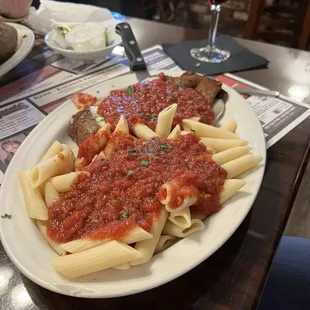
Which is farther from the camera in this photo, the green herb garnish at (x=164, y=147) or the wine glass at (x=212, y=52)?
the wine glass at (x=212, y=52)

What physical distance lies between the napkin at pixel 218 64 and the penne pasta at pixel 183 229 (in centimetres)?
83

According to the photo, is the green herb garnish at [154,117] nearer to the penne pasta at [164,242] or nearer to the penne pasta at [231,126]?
the penne pasta at [231,126]

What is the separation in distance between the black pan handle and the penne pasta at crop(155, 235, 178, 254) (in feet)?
2.43

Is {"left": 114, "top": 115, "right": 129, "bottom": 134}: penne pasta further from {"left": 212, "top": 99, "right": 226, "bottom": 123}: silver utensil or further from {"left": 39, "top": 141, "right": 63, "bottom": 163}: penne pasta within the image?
A: {"left": 212, "top": 99, "right": 226, "bottom": 123}: silver utensil

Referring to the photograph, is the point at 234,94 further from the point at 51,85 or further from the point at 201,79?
the point at 51,85

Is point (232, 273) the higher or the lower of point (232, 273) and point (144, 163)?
the lower

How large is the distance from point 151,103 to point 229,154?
0.30 metres

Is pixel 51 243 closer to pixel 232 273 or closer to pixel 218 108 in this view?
pixel 232 273

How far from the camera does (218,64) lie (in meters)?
1.53

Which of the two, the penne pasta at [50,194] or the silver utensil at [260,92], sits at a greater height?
the penne pasta at [50,194]

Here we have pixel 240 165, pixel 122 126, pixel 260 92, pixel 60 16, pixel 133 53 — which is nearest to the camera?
pixel 240 165

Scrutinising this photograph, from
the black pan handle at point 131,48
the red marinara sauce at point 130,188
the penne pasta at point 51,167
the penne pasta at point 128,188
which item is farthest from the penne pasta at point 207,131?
the black pan handle at point 131,48

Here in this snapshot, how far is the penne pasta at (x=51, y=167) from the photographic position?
32.6 inches

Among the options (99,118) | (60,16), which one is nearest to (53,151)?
(99,118)
